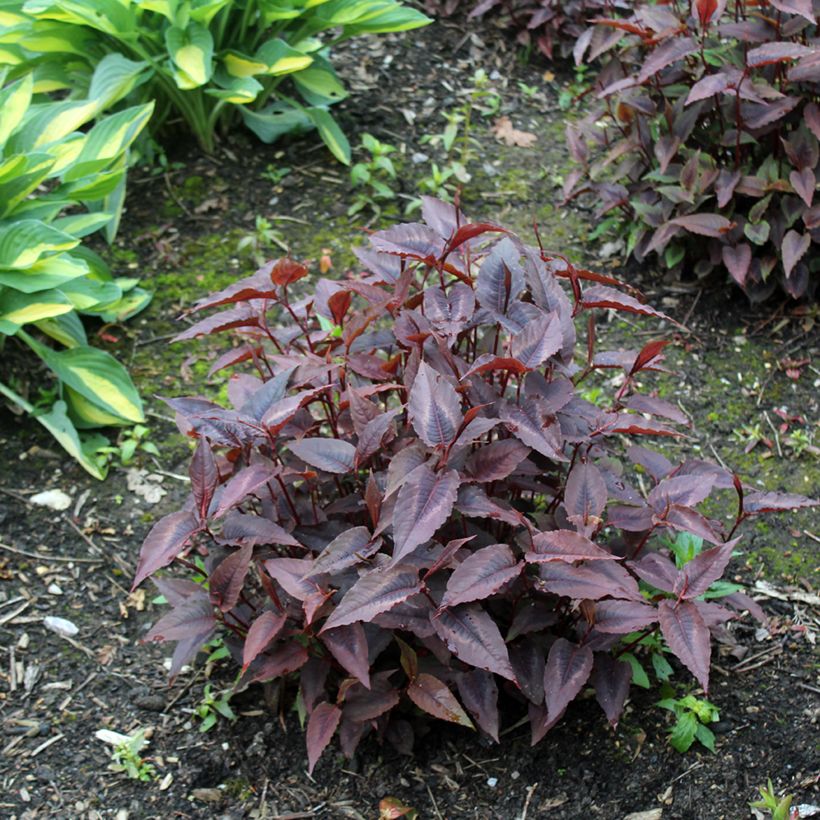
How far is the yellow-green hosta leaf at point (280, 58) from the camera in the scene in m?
3.46

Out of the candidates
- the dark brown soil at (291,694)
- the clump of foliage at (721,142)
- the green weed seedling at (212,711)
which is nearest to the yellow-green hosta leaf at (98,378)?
the dark brown soil at (291,694)

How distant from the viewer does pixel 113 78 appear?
11.3ft

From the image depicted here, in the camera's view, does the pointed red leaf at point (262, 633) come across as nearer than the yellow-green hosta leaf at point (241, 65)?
Yes

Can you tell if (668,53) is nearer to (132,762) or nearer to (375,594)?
(375,594)

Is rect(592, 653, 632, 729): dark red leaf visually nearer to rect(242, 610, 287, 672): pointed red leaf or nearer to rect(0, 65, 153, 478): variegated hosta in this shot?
rect(242, 610, 287, 672): pointed red leaf

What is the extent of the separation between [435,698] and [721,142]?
6.64ft

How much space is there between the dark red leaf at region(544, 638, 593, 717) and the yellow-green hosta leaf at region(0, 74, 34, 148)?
2.24 m

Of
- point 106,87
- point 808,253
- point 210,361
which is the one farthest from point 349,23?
point 808,253

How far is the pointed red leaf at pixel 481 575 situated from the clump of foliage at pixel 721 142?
162cm

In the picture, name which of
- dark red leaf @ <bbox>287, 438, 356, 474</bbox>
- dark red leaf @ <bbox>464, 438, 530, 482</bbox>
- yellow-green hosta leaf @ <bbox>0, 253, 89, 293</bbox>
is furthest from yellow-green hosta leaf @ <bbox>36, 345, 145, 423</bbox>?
dark red leaf @ <bbox>464, 438, 530, 482</bbox>

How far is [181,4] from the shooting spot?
3.35 m

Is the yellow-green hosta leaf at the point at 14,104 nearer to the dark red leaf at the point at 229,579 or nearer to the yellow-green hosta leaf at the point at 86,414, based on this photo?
the yellow-green hosta leaf at the point at 86,414

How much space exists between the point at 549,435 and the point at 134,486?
1464 millimetres

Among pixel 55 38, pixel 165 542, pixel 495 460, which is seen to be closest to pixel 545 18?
pixel 55 38
